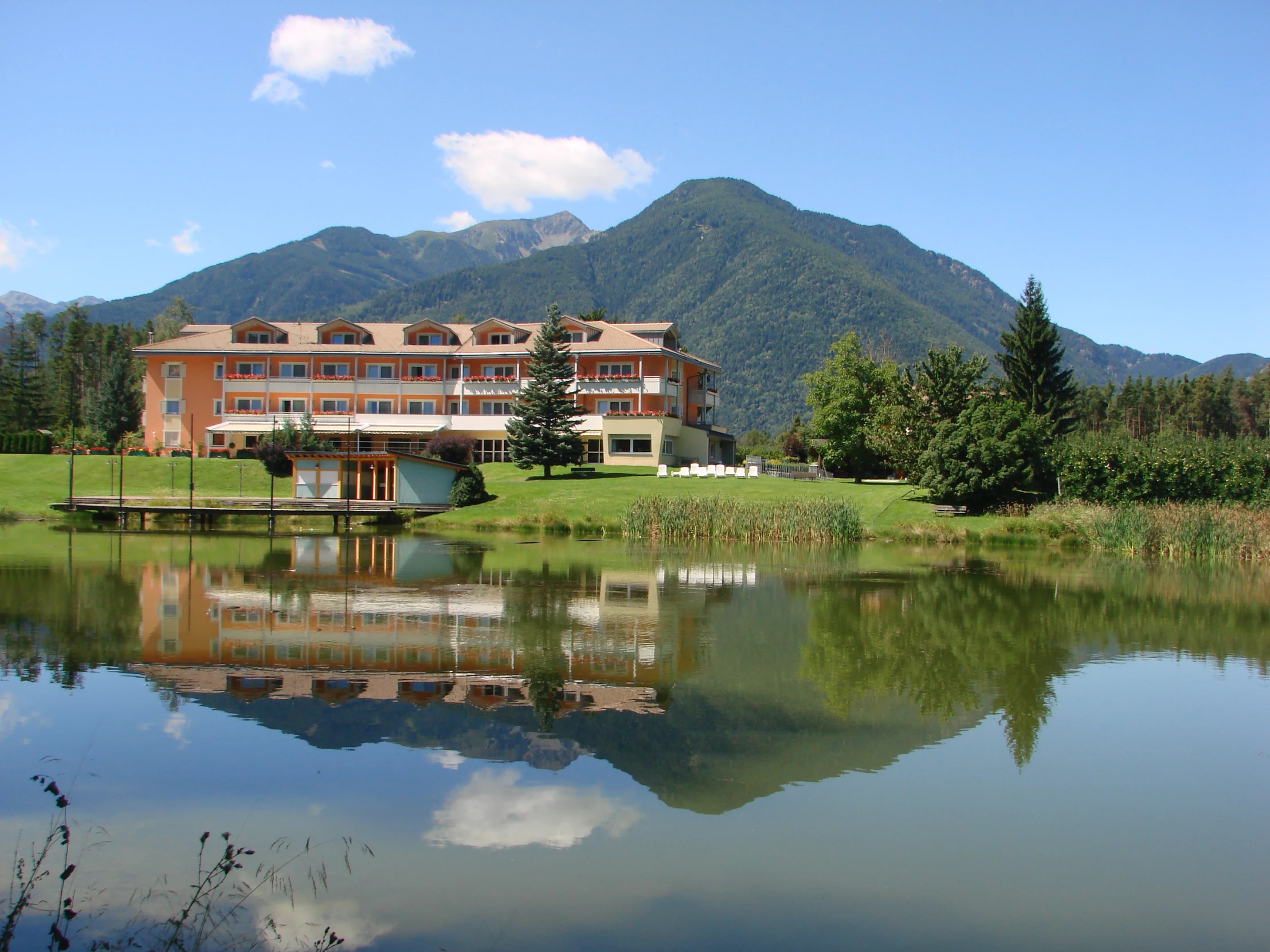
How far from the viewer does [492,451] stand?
67125mm

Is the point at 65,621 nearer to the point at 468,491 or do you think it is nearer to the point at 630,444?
the point at 468,491

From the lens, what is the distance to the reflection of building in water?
12266mm

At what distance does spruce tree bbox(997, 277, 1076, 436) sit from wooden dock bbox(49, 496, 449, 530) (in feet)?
113

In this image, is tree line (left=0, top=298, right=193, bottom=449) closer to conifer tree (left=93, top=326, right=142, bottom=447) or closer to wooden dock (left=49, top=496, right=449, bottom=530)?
conifer tree (left=93, top=326, right=142, bottom=447)

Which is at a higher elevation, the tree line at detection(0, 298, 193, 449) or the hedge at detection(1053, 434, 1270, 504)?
the tree line at detection(0, 298, 193, 449)

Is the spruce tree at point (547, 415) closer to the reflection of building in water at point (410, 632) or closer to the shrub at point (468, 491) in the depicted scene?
the shrub at point (468, 491)

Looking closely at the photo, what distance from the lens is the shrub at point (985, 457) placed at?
4319 centimetres

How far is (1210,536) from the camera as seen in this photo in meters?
33.9

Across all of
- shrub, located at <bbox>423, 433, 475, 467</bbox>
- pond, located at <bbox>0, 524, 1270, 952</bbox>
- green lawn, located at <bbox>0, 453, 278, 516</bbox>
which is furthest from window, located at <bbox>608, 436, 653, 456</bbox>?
pond, located at <bbox>0, 524, 1270, 952</bbox>

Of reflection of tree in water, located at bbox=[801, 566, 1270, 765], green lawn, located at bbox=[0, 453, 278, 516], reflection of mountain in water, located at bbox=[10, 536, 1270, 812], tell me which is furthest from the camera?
green lawn, located at bbox=[0, 453, 278, 516]

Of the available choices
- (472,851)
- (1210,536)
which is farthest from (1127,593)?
(472,851)

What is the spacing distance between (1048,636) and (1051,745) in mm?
7353

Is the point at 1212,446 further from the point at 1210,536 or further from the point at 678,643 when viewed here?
the point at 678,643

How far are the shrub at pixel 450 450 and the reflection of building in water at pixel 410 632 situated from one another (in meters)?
28.3
